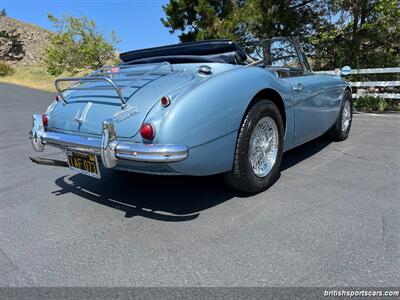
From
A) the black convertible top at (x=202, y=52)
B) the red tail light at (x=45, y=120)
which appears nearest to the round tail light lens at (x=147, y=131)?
the black convertible top at (x=202, y=52)

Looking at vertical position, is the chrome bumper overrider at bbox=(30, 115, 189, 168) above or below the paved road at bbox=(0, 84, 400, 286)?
above

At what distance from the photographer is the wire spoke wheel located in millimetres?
3193

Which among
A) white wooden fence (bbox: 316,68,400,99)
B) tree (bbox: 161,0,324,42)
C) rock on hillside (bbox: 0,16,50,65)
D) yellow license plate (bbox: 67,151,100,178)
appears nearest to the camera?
yellow license plate (bbox: 67,151,100,178)

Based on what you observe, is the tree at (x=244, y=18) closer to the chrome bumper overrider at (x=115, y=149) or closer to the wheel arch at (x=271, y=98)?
the wheel arch at (x=271, y=98)

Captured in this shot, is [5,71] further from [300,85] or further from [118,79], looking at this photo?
[300,85]

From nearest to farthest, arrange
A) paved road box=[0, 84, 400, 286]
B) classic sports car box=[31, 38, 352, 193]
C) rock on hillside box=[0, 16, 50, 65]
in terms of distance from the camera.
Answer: paved road box=[0, 84, 400, 286]
classic sports car box=[31, 38, 352, 193]
rock on hillside box=[0, 16, 50, 65]

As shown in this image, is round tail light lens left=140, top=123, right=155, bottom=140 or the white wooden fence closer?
round tail light lens left=140, top=123, right=155, bottom=140

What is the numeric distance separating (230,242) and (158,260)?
50 centimetres

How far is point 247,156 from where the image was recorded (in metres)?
3.01

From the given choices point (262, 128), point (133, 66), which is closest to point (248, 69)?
point (262, 128)

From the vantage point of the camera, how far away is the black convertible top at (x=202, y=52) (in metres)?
3.41

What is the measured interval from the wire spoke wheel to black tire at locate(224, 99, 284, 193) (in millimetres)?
46

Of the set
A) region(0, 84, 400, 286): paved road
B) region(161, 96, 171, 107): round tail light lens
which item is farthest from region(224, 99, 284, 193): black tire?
region(161, 96, 171, 107): round tail light lens

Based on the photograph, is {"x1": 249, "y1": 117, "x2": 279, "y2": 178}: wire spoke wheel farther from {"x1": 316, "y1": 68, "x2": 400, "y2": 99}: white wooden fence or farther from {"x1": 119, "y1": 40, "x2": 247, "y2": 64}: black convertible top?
{"x1": 316, "y1": 68, "x2": 400, "y2": 99}: white wooden fence
